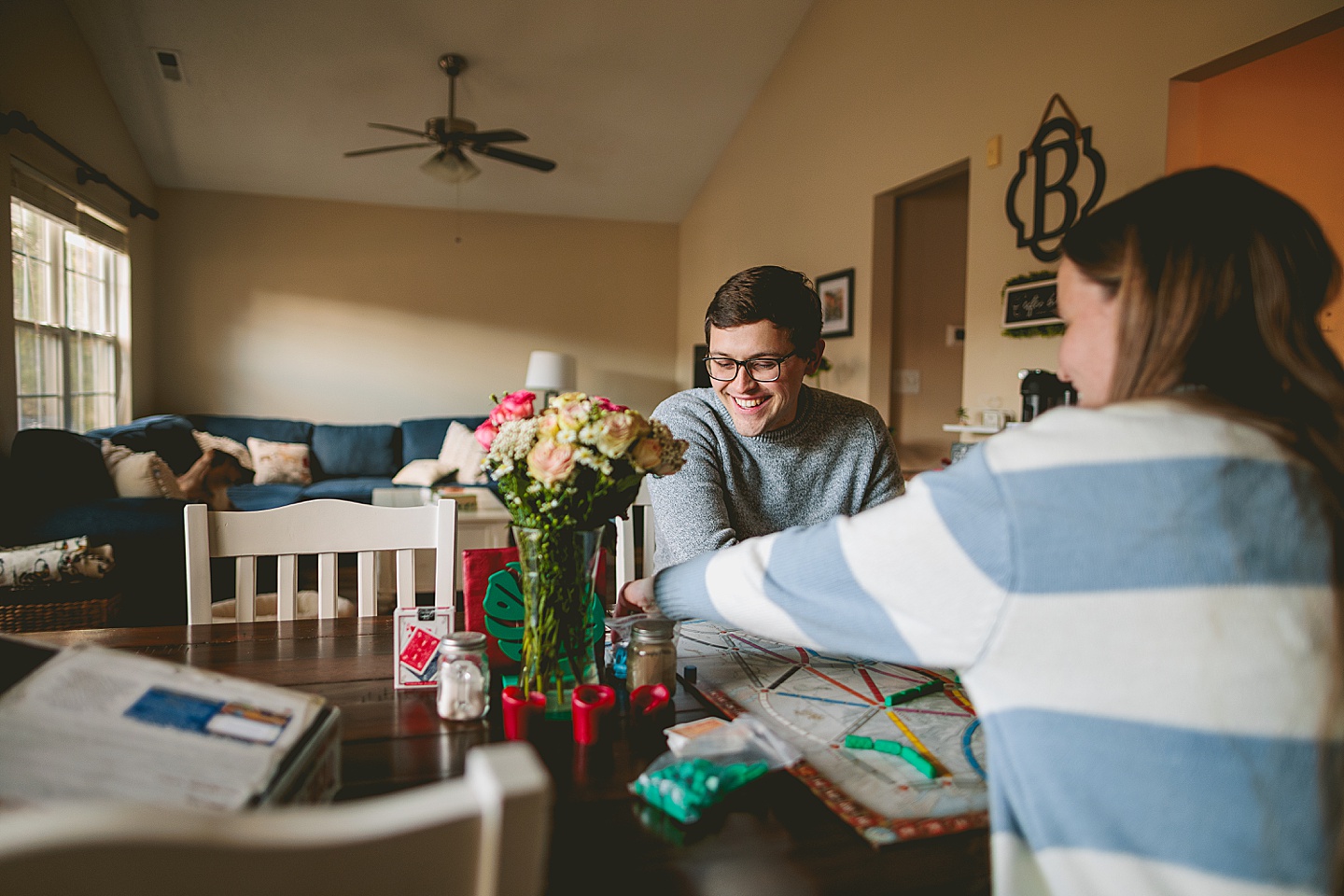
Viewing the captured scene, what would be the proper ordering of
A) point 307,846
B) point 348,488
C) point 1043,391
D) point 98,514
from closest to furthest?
point 307,846, point 1043,391, point 98,514, point 348,488

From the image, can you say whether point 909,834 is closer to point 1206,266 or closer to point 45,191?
point 1206,266

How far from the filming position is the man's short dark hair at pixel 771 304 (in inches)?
60.8

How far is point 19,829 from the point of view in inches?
14.1

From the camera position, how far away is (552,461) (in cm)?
91

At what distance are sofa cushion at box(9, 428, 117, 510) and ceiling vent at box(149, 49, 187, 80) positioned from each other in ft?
8.06

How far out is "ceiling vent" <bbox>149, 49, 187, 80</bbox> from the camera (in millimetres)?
4547

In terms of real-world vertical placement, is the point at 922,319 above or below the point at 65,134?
below

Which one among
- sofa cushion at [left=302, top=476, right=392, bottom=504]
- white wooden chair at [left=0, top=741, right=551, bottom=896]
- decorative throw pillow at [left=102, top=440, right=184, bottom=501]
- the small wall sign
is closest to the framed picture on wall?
the small wall sign

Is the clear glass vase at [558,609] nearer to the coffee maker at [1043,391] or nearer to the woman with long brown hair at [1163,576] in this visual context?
the woman with long brown hair at [1163,576]

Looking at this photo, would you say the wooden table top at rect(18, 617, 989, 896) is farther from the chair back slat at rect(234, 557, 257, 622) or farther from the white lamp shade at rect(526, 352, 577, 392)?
the white lamp shade at rect(526, 352, 577, 392)

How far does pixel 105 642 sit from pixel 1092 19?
337cm

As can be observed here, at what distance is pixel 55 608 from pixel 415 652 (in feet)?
7.43

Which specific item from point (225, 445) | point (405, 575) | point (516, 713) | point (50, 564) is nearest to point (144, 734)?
point (516, 713)

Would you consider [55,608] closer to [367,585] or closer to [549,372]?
[367,585]
